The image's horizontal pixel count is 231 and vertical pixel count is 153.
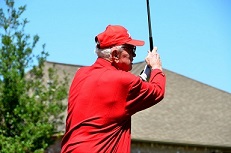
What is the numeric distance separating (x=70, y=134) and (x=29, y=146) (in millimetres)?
11826

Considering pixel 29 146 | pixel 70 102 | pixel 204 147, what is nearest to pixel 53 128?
pixel 29 146

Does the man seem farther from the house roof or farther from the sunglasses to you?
the house roof

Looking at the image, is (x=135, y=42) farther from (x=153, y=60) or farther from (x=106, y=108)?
(x=106, y=108)

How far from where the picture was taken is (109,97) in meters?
4.25

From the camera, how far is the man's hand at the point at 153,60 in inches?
179

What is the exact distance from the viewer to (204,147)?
2581cm

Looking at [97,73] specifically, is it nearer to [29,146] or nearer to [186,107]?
[29,146]

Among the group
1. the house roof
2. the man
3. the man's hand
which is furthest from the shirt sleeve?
the house roof

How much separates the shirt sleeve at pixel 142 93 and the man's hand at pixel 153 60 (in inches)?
4.7

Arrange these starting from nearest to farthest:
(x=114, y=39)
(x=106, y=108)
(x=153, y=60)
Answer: (x=106, y=108) → (x=114, y=39) → (x=153, y=60)

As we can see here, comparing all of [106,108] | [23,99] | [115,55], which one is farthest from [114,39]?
[23,99]

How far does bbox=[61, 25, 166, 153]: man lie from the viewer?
13.8ft

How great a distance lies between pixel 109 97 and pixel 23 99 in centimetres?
1230

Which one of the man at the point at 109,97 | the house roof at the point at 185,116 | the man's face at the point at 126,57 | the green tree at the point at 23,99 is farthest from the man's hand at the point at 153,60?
the house roof at the point at 185,116
